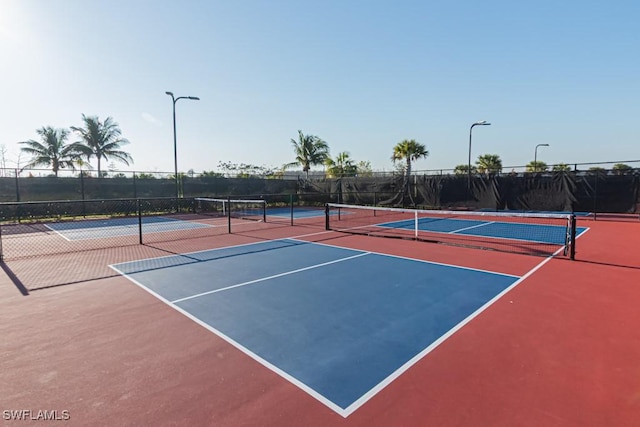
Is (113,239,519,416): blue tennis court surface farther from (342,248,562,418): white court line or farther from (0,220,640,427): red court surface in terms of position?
(0,220,640,427): red court surface

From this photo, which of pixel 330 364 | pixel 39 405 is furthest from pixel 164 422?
pixel 330 364

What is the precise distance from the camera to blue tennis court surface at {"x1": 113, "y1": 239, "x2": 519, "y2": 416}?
11.6ft

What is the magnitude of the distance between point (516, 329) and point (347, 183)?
76.5ft

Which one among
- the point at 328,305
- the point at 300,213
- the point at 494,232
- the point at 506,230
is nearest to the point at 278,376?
the point at 328,305

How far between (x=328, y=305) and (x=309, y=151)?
31880 millimetres

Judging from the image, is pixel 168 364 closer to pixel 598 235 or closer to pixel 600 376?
pixel 600 376

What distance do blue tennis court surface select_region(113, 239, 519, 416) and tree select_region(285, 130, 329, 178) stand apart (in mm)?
28084

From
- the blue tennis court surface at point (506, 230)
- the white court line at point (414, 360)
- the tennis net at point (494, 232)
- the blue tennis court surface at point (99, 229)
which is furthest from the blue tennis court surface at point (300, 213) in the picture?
the white court line at point (414, 360)

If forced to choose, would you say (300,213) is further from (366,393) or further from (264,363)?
(366,393)

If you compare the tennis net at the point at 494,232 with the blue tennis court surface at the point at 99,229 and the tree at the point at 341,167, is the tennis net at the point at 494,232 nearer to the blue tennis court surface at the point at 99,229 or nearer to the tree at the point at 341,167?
the blue tennis court surface at the point at 99,229

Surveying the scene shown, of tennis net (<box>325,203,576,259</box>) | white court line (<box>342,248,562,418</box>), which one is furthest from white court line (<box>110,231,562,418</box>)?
tennis net (<box>325,203,576,259</box>)

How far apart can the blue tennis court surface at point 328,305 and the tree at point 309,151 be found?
28084mm

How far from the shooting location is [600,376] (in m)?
3.34

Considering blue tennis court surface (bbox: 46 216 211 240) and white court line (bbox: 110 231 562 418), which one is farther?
blue tennis court surface (bbox: 46 216 211 240)
